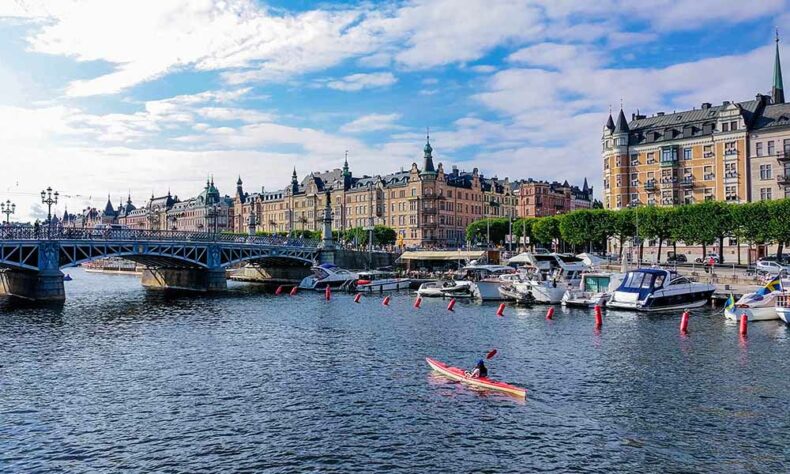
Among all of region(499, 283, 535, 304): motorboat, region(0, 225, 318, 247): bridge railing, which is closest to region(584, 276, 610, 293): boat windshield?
region(499, 283, 535, 304): motorboat

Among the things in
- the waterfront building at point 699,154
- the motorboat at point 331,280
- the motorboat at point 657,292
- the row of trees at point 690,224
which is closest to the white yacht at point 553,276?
the motorboat at point 657,292

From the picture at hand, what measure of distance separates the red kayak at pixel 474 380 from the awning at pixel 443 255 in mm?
76383

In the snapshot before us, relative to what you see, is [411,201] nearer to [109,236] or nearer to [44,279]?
[109,236]

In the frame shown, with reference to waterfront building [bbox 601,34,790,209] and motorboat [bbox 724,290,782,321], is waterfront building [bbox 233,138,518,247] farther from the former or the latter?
motorboat [bbox 724,290,782,321]

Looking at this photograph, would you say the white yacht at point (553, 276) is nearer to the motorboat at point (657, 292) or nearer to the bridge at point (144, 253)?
the motorboat at point (657, 292)

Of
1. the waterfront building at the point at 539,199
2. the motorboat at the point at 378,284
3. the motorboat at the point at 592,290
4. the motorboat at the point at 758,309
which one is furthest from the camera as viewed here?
the waterfront building at the point at 539,199

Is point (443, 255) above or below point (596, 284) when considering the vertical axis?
above

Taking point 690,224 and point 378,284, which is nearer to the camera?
point 690,224

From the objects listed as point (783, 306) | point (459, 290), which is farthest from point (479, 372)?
point (459, 290)

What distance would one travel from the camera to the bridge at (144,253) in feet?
242

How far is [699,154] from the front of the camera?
364 ft

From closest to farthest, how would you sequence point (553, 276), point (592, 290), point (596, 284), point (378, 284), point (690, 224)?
point (596, 284) → point (592, 290) → point (553, 276) → point (690, 224) → point (378, 284)

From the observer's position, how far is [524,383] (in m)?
33.0

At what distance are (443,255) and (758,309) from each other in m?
68.3
